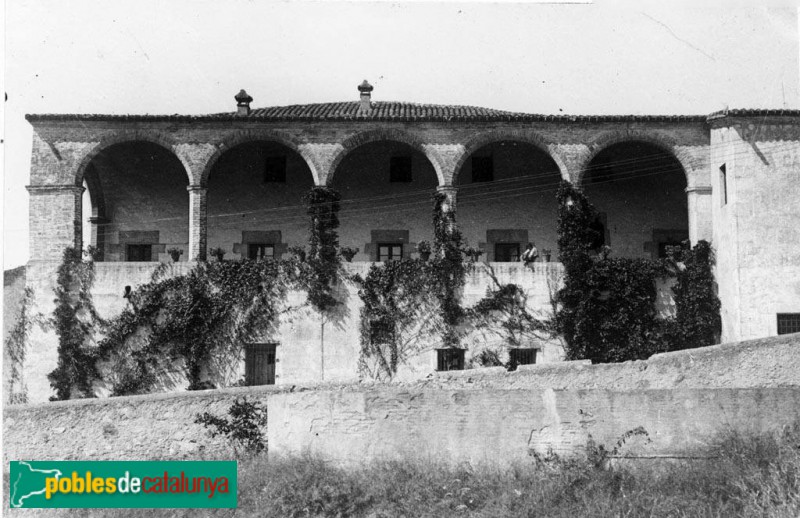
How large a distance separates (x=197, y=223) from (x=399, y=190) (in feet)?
19.1

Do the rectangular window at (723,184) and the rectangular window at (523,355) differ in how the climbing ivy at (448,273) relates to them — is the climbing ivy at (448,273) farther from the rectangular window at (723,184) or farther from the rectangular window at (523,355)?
the rectangular window at (723,184)

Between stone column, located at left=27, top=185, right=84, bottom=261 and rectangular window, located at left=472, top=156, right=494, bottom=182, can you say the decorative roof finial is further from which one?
stone column, located at left=27, top=185, right=84, bottom=261

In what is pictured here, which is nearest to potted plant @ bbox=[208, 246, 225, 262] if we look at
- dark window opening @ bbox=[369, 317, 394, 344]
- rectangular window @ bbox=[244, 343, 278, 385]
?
rectangular window @ bbox=[244, 343, 278, 385]

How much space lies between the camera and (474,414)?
443 inches

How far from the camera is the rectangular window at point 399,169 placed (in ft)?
73.6

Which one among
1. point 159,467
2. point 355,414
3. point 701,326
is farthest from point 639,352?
point 159,467

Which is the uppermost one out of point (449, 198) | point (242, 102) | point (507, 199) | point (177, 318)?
point (242, 102)

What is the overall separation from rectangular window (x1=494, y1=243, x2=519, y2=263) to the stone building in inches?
1.6

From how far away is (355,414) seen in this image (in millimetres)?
11586

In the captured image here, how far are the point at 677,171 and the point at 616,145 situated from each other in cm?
211

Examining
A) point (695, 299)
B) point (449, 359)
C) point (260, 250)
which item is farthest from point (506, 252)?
point (260, 250)

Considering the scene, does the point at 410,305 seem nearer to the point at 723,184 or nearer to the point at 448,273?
the point at 448,273

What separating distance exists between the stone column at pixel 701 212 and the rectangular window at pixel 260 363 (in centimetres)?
1057

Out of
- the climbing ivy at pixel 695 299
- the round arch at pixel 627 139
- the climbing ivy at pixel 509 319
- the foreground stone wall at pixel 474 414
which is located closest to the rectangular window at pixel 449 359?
the climbing ivy at pixel 509 319
